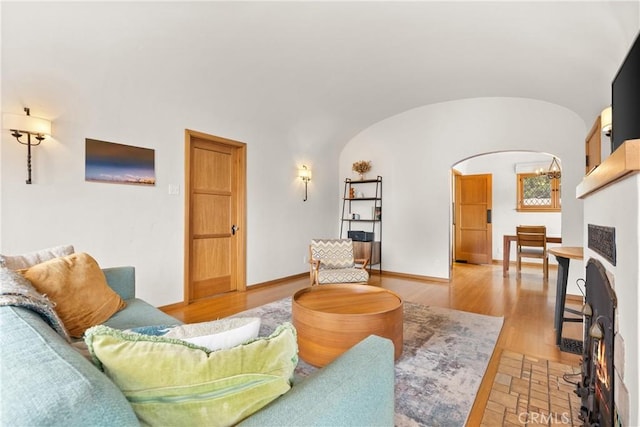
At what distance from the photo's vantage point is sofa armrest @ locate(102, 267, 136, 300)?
2.23m

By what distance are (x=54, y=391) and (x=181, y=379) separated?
23cm

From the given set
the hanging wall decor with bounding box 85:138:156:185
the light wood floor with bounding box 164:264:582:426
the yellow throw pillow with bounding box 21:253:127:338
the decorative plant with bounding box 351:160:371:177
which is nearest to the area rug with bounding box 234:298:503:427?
the light wood floor with bounding box 164:264:582:426

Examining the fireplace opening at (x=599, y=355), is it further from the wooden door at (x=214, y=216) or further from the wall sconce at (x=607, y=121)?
the wooden door at (x=214, y=216)

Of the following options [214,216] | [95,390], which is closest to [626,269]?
[95,390]

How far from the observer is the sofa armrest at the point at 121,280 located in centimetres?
223

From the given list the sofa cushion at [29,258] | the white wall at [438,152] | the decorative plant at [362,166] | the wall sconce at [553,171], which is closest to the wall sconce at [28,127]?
the sofa cushion at [29,258]

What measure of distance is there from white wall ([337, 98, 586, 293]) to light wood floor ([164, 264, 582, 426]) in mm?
644

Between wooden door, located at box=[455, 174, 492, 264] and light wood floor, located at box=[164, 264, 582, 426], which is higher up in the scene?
wooden door, located at box=[455, 174, 492, 264]

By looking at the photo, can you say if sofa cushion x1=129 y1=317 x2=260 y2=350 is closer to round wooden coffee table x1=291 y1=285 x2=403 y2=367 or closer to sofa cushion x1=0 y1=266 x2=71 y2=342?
sofa cushion x1=0 y1=266 x2=71 y2=342

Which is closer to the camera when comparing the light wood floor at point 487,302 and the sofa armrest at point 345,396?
the sofa armrest at point 345,396

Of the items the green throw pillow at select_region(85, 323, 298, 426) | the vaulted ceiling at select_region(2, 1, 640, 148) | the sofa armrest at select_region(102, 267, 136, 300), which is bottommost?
the sofa armrest at select_region(102, 267, 136, 300)

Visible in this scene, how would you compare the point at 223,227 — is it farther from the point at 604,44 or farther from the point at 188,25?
the point at 604,44

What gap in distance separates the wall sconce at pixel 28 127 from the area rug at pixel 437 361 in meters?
2.42

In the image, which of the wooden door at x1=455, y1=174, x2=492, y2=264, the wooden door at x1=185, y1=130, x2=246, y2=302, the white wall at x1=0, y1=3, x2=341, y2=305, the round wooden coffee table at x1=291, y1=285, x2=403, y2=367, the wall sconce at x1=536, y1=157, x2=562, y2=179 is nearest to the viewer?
the round wooden coffee table at x1=291, y1=285, x2=403, y2=367
